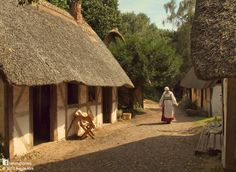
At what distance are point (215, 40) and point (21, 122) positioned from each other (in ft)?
20.1

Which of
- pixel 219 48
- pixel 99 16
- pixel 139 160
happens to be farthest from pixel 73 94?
pixel 99 16

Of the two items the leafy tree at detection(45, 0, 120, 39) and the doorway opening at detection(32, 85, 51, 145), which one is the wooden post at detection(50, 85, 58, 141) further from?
the leafy tree at detection(45, 0, 120, 39)

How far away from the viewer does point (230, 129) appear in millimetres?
7910

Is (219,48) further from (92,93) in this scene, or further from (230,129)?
(92,93)

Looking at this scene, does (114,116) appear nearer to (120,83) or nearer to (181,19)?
(120,83)

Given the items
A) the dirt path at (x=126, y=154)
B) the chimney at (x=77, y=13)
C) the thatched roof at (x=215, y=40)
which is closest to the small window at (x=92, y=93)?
the dirt path at (x=126, y=154)

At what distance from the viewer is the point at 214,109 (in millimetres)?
22172

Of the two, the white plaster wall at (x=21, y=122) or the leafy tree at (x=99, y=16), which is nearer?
the white plaster wall at (x=21, y=122)

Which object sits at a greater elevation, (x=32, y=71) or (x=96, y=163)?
(x=32, y=71)

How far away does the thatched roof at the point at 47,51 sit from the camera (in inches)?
386

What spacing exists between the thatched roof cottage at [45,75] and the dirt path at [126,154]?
85 centimetres

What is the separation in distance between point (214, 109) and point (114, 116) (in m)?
5.94

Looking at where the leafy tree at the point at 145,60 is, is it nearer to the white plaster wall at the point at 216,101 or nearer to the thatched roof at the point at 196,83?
the thatched roof at the point at 196,83

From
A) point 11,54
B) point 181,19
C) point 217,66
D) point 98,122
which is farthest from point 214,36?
point 181,19
